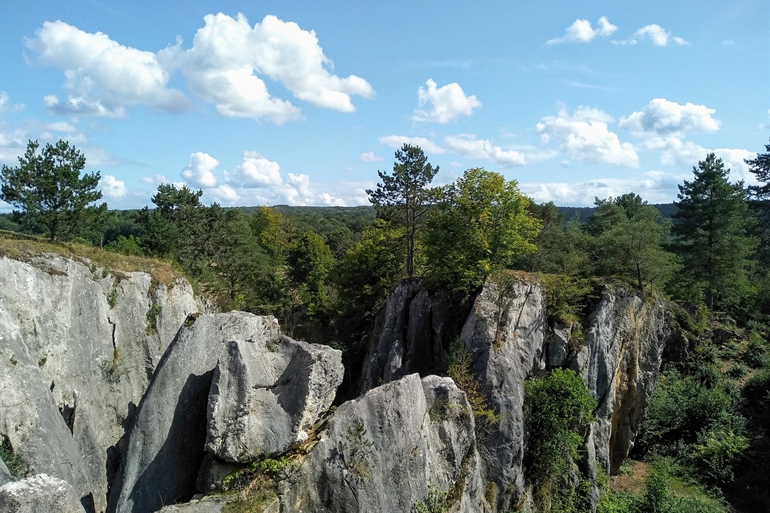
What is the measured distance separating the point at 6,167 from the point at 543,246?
135ft

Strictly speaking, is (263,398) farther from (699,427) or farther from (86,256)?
(699,427)

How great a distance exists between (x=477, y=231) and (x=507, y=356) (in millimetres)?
6600

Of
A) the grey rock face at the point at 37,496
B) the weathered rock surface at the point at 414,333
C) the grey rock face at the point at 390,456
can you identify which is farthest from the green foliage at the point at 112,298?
the grey rock face at the point at 390,456

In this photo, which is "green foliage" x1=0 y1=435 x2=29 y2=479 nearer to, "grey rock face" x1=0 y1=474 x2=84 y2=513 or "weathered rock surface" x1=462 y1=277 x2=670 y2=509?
"grey rock face" x1=0 y1=474 x2=84 y2=513

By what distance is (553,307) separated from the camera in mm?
20609

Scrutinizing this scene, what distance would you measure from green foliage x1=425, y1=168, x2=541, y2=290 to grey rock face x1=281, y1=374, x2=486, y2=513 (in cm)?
922

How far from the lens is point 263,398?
11.2 m

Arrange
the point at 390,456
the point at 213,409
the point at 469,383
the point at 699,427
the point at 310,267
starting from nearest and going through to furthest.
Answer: the point at 213,409
the point at 390,456
the point at 469,383
the point at 699,427
the point at 310,267

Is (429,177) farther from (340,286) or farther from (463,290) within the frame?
(463,290)

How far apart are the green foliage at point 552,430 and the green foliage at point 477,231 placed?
18.4 feet

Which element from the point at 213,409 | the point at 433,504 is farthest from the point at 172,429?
the point at 433,504

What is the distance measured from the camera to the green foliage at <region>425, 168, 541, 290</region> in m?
21.5

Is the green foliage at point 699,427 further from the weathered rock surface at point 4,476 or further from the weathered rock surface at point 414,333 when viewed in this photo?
the weathered rock surface at point 4,476

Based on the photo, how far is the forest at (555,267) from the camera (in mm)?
22531
